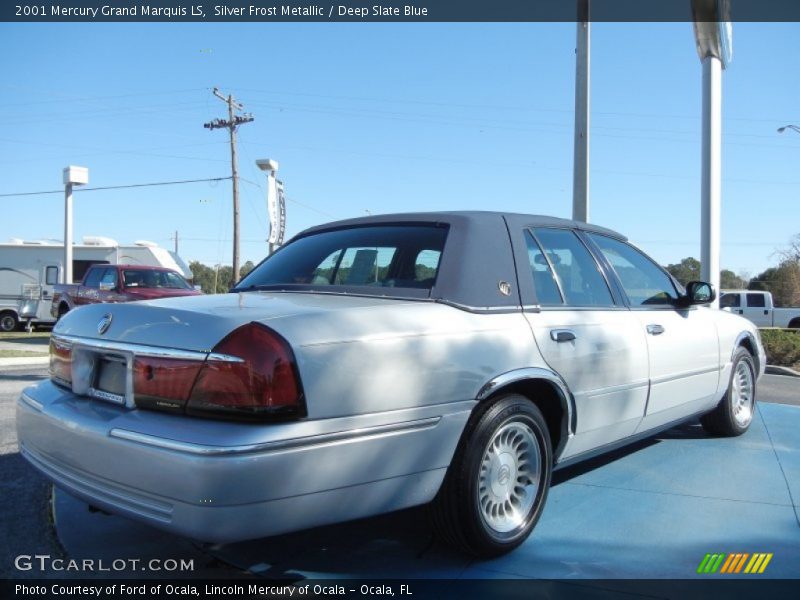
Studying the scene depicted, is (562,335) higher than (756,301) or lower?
higher

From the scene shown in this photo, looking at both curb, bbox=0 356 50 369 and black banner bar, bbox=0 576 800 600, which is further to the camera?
curb, bbox=0 356 50 369

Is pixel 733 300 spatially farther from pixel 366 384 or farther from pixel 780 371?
pixel 366 384

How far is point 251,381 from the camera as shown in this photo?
231 centimetres

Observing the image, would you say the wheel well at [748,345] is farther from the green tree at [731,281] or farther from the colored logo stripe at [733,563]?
the green tree at [731,281]

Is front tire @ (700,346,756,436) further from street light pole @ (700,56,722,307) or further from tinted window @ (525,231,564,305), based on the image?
street light pole @ (700,56,722,307)

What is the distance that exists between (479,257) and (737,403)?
11.2 ft

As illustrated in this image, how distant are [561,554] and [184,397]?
6.24 ft

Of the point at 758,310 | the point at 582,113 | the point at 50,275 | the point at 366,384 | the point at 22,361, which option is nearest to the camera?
the point at 366,384

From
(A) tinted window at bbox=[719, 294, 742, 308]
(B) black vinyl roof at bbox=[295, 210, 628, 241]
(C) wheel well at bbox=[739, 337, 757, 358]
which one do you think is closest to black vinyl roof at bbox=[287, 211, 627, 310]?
(B) black vinyl roof at bbox=[295, 210, 628, 241]

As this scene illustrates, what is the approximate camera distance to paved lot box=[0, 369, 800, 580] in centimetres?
299

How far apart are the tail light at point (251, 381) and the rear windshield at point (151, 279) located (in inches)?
540

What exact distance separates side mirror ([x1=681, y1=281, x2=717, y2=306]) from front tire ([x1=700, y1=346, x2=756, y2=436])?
771 millimetres

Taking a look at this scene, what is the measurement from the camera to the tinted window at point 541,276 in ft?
11.4

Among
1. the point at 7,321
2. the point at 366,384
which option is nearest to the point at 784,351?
the point at 366,384
